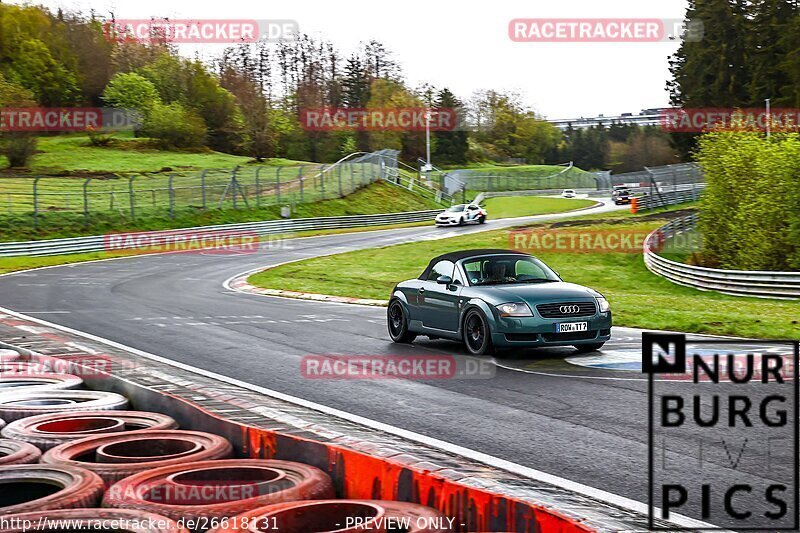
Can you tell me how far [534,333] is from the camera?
515 inches

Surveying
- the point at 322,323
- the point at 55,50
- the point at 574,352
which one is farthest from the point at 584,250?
the point at 55,50

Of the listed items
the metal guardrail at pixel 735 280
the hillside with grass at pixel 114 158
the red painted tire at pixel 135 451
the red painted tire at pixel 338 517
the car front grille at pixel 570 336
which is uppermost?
the hillside with grass at pixel 114 158

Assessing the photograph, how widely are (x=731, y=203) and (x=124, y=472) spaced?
30468mm

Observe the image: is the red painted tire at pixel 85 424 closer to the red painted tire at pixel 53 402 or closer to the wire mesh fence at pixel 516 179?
the red painted tire at pixel 53 402

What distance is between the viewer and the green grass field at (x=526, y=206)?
248 ft

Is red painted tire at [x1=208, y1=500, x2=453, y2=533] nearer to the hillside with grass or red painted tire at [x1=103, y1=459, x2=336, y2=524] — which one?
red painted tire at [x1=103, y1=459, x2=336, y2=524]

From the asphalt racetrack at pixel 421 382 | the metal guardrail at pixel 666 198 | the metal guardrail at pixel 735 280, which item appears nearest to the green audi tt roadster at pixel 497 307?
the asphalt racetrack at pixel 421 382

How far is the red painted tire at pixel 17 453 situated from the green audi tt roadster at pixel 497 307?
7505 mm

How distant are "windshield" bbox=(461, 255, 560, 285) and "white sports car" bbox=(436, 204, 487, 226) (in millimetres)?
45457

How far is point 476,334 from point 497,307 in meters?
0.63

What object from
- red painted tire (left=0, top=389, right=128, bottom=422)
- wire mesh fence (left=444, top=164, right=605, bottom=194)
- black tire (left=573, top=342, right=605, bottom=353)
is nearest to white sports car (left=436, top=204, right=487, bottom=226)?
wire mesh fence (left=444, top=164, right=605, bottom=194)

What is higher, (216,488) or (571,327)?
(216,488)

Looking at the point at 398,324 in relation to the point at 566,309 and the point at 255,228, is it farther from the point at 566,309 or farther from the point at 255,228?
the point at 255,228

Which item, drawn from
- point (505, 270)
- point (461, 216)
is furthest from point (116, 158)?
point (505, 270)
